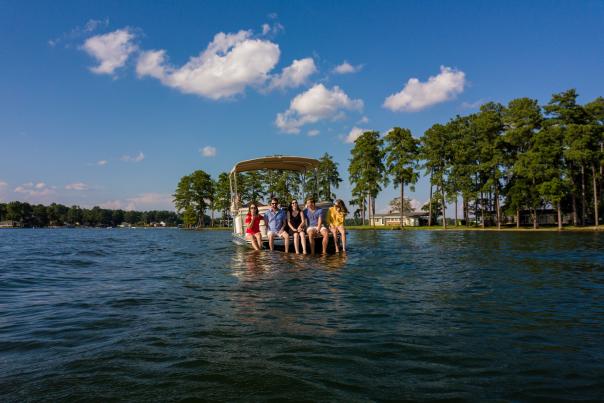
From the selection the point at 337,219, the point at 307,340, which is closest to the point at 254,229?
the point at 337,219

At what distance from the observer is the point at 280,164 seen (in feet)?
68.3

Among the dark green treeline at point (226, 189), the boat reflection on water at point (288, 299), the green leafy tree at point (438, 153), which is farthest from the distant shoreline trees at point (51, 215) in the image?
the boat reflection on water at point (288, 299)

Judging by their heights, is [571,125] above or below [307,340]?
above

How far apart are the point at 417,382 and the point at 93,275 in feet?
31.6

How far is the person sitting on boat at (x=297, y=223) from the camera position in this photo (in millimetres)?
14992

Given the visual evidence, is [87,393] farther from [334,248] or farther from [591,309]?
[334,248]

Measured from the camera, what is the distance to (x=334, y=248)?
53.8 ft

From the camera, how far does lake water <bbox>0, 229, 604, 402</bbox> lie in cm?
302

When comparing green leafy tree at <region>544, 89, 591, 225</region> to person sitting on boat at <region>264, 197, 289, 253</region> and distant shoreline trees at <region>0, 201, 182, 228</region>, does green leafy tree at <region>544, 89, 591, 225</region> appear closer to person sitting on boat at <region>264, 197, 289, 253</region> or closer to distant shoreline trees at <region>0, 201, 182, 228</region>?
person sitting on boat at <region>264, 197, 289, 253</region>

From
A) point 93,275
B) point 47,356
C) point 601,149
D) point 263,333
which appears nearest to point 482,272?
point 263,333

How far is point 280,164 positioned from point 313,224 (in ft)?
21.5

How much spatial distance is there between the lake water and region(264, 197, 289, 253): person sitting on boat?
7.09m

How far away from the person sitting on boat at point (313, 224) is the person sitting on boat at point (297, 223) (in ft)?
0.72

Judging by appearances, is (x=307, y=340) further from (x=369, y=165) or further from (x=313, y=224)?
(x=369, y=165)
